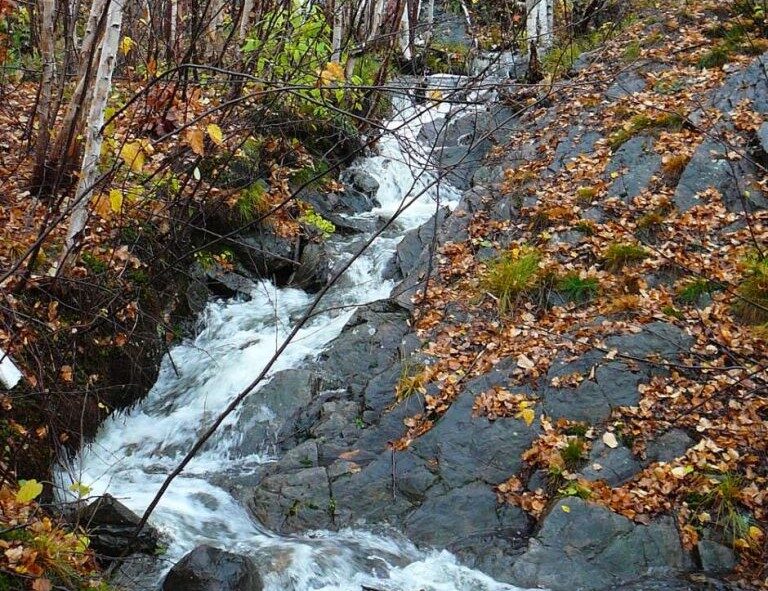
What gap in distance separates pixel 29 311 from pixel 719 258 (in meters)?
6.47

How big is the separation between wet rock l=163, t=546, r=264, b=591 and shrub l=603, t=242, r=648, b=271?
4794 mm

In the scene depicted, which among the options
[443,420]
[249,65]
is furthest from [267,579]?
[249,65]

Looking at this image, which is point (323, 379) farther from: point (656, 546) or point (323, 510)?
point (656, 546)

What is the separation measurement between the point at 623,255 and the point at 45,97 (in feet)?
20.3

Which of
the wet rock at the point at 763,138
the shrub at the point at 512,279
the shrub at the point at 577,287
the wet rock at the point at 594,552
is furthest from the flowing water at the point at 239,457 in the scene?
the wet rock at the point at 763,138

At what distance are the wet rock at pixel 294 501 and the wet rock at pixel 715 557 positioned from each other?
2825 mm

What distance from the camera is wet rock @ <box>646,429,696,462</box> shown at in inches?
203

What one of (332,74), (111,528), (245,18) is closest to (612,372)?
(332,74)

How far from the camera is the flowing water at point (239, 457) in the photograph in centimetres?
487

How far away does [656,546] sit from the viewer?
467cm

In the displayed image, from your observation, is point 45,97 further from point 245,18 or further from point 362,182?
point 362,182

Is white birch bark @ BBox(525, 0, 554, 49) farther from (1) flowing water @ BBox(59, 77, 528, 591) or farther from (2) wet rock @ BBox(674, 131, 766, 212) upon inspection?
(2) wet rock @ BBox(674, 131, 766, 212)

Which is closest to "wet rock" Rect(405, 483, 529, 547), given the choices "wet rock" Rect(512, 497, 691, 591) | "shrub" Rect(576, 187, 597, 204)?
"wet rock" Rect(512, 497, 691, 591)

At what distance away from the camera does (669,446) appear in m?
5.19
